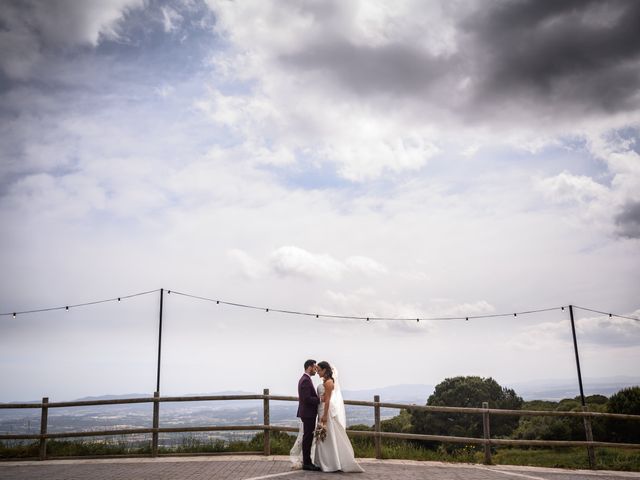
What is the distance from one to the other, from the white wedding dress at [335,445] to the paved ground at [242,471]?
0.90 ft

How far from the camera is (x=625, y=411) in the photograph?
24516 millimetres

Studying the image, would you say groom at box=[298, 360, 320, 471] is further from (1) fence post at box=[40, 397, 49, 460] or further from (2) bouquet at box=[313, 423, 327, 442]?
(1) fence post at box=[40, 397, 49, 460]

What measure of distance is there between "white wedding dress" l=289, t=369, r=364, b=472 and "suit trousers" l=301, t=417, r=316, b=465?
120 mm

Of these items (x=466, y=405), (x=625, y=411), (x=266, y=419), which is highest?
(x=266, y=419)

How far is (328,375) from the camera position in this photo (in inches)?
417

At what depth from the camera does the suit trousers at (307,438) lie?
34.7 ft

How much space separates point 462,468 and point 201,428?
5.96 m

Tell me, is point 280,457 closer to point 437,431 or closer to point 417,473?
point 417,473

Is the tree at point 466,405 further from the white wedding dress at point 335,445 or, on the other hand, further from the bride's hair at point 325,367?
the bride's hair at point 325,367

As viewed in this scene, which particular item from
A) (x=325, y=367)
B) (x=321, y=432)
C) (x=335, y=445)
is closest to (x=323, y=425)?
(x=321, y=432)

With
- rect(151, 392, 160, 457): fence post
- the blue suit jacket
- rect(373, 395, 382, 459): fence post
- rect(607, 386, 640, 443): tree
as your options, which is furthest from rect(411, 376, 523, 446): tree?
the blue suit jacket

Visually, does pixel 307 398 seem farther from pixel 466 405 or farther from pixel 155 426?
pixel 466 405

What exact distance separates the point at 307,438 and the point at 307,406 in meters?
0.62

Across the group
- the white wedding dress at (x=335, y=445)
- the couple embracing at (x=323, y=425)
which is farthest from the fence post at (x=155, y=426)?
the white wedding dress at (x=335, y=445)
